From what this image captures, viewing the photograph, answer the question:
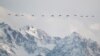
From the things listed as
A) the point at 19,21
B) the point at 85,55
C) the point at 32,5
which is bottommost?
the point at 85,55

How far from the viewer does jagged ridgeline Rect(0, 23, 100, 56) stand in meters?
4.09

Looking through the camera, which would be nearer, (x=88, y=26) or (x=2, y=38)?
(x=2, y=38)

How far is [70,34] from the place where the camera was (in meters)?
4.27

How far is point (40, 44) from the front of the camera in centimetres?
418

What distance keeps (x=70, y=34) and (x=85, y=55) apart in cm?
49

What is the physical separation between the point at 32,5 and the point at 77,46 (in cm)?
118

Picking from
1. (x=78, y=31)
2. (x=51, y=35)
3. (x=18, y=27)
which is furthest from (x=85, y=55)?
(x=18, y=27)

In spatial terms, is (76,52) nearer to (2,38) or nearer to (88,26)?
(88,26)

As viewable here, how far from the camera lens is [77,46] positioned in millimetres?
4246

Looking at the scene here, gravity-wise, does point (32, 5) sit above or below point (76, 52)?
above

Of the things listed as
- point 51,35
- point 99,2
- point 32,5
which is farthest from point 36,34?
point 99,2

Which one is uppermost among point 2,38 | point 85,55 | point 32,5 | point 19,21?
point 32,5

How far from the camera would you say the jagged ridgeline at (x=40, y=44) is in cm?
409

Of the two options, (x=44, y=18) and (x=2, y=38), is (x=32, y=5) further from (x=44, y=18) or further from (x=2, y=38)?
(x=2, y=38)
